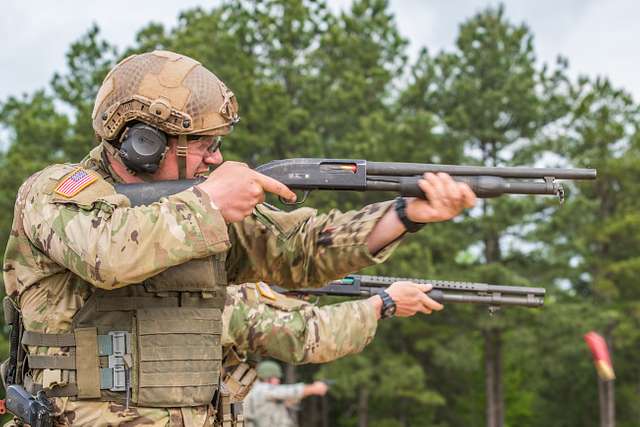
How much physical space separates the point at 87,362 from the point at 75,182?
Answer: 0.73 meters

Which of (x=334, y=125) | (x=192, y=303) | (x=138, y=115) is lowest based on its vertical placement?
(x=192, y=303)

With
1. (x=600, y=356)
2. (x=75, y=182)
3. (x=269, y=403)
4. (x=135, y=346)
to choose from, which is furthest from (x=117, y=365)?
(x=269, y=403)

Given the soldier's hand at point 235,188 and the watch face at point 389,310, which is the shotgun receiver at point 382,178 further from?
the watch face at point 389,310

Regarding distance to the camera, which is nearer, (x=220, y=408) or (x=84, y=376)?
(x=84, y=376)

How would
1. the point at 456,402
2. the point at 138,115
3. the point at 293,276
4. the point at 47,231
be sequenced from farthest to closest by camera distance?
the point at 456,402
the point at 293,276
the point at 138,115
the point at 47,231

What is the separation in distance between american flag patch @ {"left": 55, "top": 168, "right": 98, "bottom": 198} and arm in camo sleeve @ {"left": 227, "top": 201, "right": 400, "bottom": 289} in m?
0.73

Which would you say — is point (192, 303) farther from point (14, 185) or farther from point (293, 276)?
point (14, 185)

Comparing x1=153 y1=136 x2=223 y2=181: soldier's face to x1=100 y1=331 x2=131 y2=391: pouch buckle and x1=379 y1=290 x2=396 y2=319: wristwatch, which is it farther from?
x1=379 y1=290 x2=396 y2=319: wristwatch

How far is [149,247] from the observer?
138 inches

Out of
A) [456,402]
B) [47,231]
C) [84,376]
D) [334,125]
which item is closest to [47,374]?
[84,376]

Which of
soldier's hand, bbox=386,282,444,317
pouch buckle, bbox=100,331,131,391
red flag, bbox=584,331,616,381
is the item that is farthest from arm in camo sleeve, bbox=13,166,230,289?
red flag, bbox=584,331,616,381

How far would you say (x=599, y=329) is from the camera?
107 feet

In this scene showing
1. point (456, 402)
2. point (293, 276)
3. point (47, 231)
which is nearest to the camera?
point (47, 231)

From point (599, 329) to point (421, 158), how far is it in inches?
337
